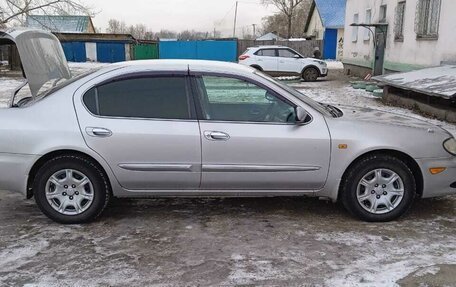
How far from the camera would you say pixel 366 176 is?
453 centimetres

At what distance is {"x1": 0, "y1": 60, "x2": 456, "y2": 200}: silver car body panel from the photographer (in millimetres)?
4391

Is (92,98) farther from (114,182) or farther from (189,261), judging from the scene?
(189,261)

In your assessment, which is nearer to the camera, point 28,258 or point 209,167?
point 28,258

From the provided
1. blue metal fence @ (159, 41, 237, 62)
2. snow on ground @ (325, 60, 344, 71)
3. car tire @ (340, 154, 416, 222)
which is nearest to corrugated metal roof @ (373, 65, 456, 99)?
car tire @ (340, 154, 416, 222)

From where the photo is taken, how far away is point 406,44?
16.8 m

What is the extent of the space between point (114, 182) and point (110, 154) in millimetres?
281

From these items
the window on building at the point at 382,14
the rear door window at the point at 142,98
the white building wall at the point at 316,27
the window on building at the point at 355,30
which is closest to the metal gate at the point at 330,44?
the white building wall at the point at 316,27

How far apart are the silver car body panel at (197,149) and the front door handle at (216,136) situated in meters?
0.04

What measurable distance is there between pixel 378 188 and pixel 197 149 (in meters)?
1.75

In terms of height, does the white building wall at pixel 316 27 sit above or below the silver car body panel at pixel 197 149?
above

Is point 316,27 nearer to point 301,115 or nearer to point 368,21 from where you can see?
point 368,21

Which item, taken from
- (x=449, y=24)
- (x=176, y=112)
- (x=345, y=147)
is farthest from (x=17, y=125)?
(x=449, y=24)

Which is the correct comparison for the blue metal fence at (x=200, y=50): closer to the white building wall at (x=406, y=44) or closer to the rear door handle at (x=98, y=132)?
the white building wall at (x=406, y=44)

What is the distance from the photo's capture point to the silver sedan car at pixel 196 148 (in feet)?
14.4
